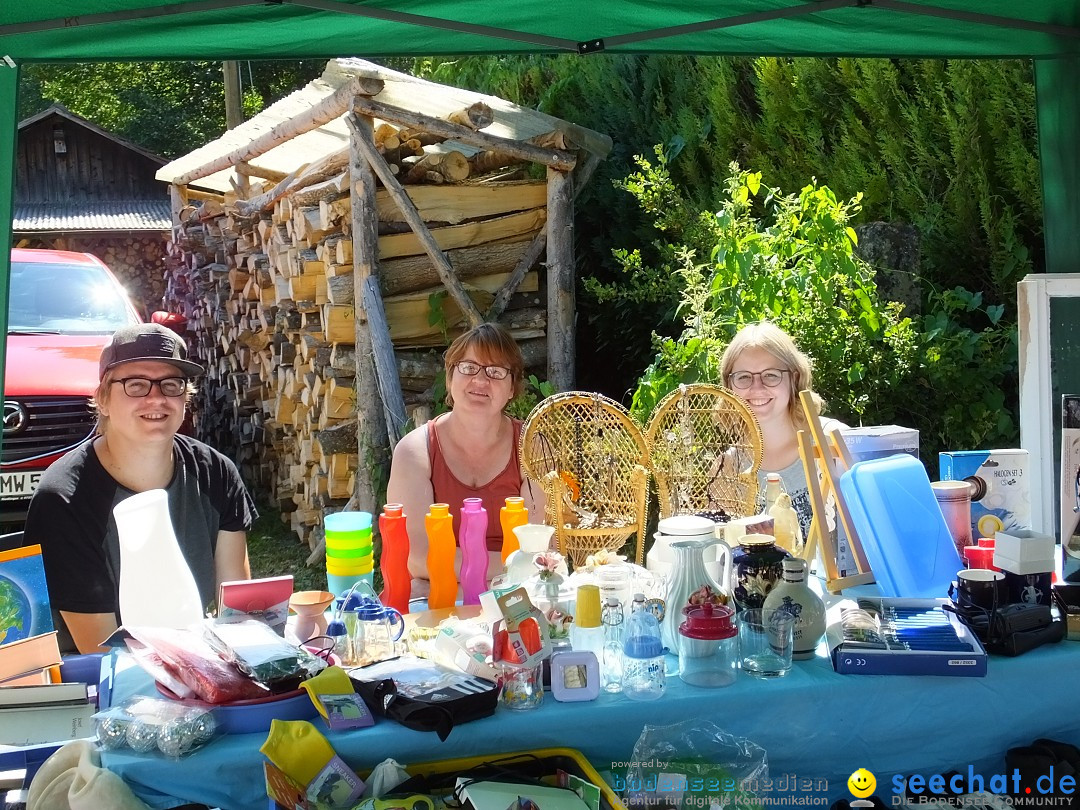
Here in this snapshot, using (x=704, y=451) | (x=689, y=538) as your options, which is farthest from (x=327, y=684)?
(x=704, y=451)

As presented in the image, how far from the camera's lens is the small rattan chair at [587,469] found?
3430mm

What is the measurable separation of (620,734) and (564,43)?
7.03ft

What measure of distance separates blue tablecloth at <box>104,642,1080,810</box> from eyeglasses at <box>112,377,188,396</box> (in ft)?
3.05

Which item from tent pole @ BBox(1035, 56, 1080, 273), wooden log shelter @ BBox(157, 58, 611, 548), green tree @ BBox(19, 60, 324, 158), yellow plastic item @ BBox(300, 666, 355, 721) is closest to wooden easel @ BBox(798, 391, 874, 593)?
yellow plastic item @ BBox(300, 666, 355, 721)

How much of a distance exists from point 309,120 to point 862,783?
4.75 metres

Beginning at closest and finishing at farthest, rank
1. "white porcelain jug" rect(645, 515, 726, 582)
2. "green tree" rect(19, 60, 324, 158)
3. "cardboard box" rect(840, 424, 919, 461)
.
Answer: "white porcelain jug" rect(645, 515, 726, 582) < "cardboard box" rect(840, 424, 919, 461) < "green tree" rect(19, 60, 324, 158)

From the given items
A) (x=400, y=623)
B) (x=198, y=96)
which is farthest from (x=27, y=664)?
(x=198, y=96)

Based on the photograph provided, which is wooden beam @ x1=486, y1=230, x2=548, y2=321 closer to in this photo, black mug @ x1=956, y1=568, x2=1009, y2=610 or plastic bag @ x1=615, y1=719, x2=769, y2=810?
black mug @ x1=956, y1=568, x2=1009, y2=610

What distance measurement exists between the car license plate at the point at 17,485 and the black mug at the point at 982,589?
16.3 ft

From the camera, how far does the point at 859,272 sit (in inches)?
171

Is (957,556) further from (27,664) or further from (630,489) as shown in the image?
(27,664)

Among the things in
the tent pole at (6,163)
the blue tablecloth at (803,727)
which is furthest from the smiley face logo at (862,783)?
the tent pole at (6,163)

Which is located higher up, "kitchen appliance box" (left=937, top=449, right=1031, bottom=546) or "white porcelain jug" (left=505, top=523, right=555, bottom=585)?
"kitchen appliance box" (left=937, top=449, right=1031, bottom=546)

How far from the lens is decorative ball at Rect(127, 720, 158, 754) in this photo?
70.5 inches
